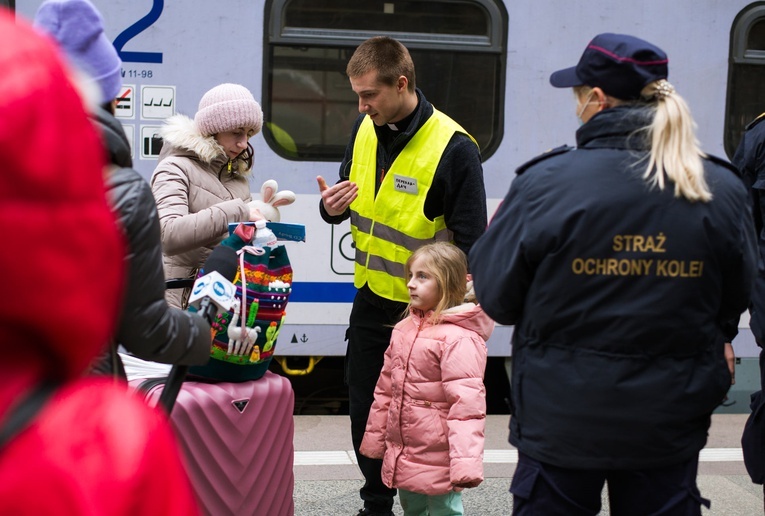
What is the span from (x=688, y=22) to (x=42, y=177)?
564cm

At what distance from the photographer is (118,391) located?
38.9 inches

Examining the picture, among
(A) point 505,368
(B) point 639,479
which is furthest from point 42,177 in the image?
(A) point 505,368

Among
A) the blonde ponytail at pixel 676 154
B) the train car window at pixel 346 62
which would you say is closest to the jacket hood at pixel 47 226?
the blonde ponytail at pixel 676 154

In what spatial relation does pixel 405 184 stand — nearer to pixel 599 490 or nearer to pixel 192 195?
pixel 192 195

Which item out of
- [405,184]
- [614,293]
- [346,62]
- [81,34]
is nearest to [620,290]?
[614,293]

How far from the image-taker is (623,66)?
2.52 meters

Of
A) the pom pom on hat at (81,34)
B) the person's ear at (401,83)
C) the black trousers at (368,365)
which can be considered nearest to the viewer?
the pom pom on hat at (81,34)

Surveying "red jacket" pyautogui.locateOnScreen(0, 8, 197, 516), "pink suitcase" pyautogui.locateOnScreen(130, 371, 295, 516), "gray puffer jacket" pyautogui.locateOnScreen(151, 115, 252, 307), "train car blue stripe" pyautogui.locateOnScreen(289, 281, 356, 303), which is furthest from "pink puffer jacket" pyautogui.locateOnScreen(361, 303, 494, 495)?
"red jacket" pyautogui.locateOnScreen(0, 8, 197, 516)

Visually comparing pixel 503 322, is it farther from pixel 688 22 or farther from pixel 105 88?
pixel 688 22

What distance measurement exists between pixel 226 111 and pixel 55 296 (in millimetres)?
2769

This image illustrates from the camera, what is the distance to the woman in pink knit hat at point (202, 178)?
340 cm

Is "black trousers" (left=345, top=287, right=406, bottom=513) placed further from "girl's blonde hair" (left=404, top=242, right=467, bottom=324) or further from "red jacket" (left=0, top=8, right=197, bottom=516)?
"red jacket" (left=0, top=8, right=197, bottom=516)

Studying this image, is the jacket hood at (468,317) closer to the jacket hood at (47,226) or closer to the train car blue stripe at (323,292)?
the train car blue stripe at (323,292)

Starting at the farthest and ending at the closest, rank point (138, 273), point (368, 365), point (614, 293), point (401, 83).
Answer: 1. point (368, 365)
2. point (401, 83)
3. point (614, 293)
4. point (138, 273)
